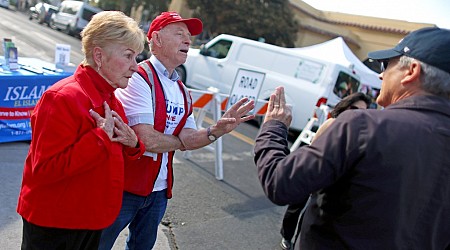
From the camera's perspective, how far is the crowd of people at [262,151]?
4.37 ft

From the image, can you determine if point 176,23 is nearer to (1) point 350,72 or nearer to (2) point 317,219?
(2) point 317,219

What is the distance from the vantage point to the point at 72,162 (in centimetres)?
160

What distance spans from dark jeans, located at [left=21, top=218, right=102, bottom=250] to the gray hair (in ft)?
5.11

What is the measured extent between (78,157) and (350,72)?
9560 millimetres

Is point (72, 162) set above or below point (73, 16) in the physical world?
above

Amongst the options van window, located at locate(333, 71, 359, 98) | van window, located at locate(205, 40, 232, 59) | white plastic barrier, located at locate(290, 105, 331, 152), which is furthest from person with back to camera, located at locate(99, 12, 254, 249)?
van window, located at locate(205, 40, 232, 59)

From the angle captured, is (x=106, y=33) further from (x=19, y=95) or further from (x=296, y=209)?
(x=19, y=95)

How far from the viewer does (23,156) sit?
473cm

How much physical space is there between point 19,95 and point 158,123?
3.64 metres

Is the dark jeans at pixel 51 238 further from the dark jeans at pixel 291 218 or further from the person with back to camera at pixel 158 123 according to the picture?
the dark jeans at pixel 291 218

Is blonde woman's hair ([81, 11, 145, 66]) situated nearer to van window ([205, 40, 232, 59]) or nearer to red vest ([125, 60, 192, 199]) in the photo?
red vest ([125, 60, 192, 199])

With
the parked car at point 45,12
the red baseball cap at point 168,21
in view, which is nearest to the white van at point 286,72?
the red baseball cap at point 168,21

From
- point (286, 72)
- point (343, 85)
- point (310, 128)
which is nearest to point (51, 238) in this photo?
point (310, 128)

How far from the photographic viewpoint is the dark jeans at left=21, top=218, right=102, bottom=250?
171cm
